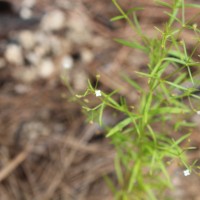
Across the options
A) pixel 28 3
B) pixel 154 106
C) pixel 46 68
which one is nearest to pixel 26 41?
pixel 46 68

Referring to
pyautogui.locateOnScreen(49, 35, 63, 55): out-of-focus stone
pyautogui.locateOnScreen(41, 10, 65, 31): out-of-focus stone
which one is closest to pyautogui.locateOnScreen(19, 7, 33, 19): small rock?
pyautogui.locateOnScreen(41, 10, 65, 31): out-of-focus stone

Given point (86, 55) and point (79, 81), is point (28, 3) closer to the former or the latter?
point (86, 55)

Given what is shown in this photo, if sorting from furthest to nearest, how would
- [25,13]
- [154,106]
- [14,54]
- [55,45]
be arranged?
[25,13]
[55,45]
[14,54]
[154,106]

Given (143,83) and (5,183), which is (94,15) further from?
(5,183)

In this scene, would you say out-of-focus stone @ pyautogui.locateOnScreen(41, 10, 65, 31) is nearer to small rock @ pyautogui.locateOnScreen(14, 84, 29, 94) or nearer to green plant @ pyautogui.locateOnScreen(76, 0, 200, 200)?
small rock @ pyautogui.locateOnScreen(14, 84, 29, 94)

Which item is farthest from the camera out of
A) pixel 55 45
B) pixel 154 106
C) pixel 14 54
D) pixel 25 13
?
pixel 25 13

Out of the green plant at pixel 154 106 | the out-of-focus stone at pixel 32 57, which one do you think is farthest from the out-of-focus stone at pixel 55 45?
the green plant at pixel 154 106

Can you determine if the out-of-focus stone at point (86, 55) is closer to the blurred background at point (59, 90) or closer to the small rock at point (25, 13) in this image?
the blurred background at point (59, 90)
